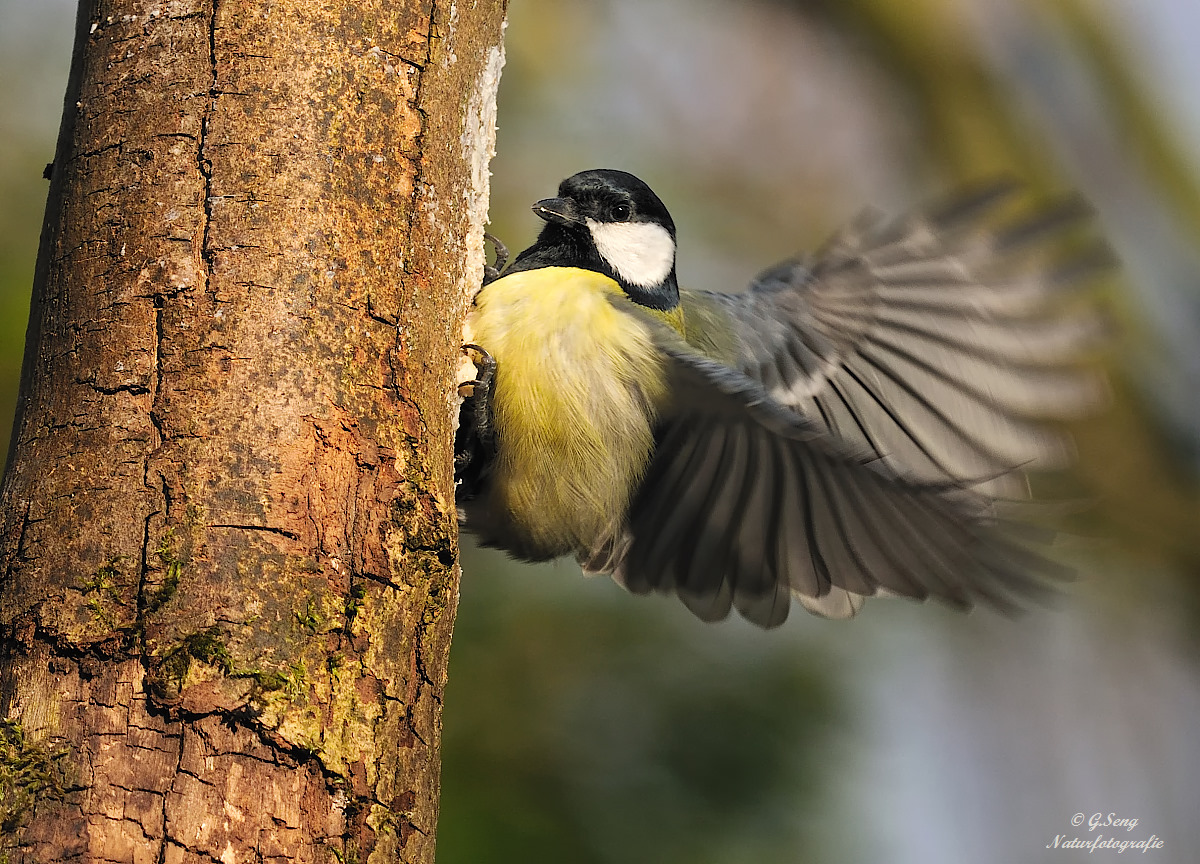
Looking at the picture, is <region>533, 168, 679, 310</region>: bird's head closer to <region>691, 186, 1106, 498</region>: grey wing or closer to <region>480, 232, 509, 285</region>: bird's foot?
<region>480, 232, 509, 285</region>: bird's foot

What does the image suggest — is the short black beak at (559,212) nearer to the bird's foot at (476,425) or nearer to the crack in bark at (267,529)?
the bird's foot at (476,425)

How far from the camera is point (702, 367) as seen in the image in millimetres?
2324

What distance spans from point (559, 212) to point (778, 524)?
3.23 ft

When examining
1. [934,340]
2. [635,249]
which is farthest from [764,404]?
[934,340]

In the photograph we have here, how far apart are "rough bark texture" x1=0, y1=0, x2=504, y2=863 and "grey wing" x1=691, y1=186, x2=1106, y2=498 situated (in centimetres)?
149

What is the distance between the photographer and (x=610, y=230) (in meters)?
2.87

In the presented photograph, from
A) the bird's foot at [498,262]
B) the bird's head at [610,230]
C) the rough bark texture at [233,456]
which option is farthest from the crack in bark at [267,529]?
the bird's head at [610,230]

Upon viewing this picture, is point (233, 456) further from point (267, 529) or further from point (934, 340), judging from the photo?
point (934, 340)

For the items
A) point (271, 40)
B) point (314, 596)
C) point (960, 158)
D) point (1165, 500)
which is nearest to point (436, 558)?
point (314, 596)

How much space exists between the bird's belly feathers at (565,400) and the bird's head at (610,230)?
184mm

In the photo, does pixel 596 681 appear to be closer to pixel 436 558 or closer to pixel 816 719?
pixel 816 719

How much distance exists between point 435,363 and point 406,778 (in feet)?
1.92

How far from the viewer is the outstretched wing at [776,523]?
194cm

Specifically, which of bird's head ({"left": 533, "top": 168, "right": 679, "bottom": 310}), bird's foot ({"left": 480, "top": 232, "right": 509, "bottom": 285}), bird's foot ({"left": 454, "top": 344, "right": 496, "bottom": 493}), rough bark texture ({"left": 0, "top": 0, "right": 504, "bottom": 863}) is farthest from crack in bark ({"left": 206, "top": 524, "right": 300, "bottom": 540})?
bird's head ({"left": 533, "top": 168, "right": 679, "bottom": 310})
